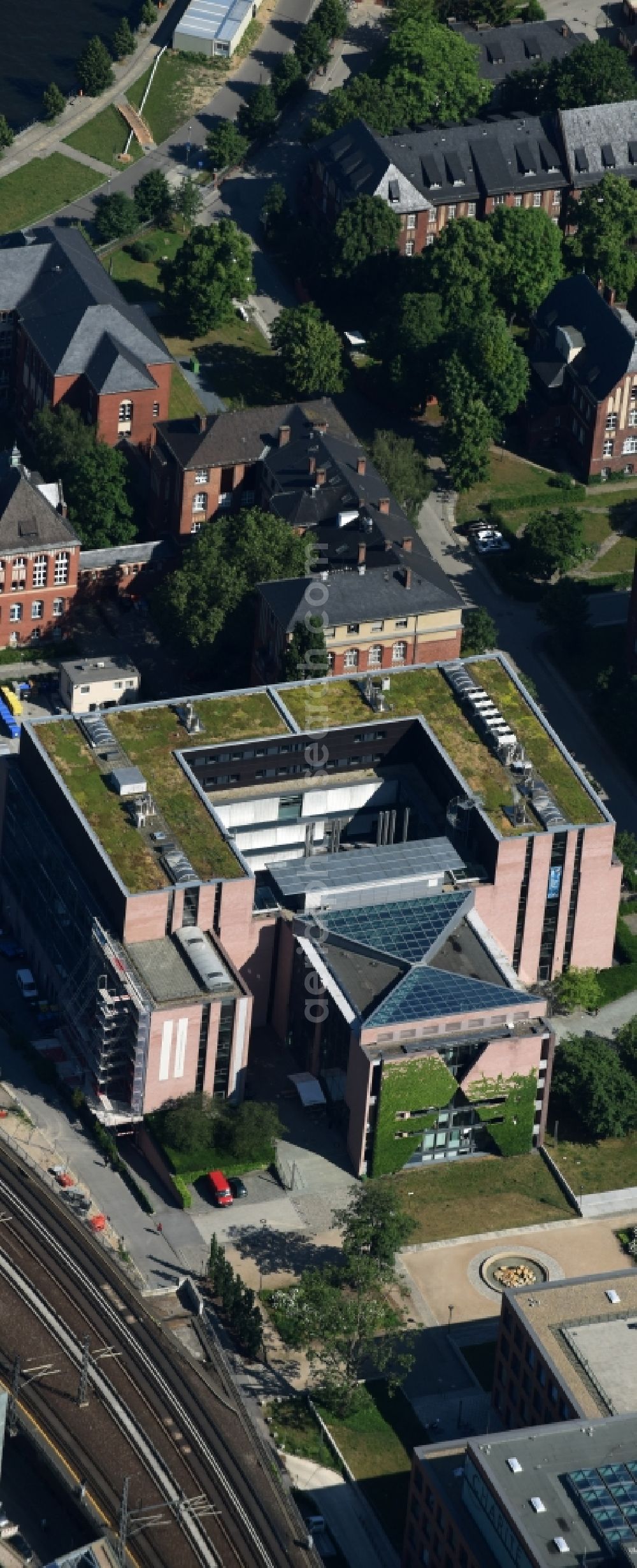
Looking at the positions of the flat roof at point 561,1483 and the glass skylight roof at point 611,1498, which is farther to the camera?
the glass skylight roof at point 611,1498

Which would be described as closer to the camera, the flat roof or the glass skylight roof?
the flat roof

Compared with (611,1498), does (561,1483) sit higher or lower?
higher

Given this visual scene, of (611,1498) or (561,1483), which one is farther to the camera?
(561,1483)
